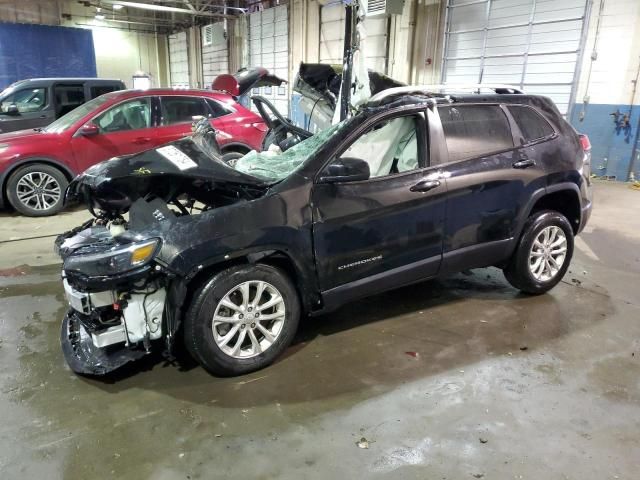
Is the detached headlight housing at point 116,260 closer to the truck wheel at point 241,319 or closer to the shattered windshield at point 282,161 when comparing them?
the truck wheel at point 241,319

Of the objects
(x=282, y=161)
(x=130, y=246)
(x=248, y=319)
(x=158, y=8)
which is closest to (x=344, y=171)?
(x=282, y=161)

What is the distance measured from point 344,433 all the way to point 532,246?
232cm

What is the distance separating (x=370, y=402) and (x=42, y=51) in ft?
64.2

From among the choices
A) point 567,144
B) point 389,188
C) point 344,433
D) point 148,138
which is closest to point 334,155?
point 389,188

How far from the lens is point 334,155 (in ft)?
10.2

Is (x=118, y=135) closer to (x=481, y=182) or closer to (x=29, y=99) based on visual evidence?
(x=29, y=99)

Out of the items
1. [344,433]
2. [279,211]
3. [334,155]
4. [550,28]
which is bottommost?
[344,433]

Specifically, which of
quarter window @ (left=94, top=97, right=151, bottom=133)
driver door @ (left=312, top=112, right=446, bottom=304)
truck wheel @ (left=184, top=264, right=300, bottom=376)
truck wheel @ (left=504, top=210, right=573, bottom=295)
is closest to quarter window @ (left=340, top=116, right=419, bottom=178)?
driver door @ (left=312, top=112, right=446, bottom=304)

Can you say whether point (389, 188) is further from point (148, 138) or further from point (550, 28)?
point (550, 28)

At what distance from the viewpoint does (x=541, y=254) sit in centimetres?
402

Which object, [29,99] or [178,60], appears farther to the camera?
[178,60]

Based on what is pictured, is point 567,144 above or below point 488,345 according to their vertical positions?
above

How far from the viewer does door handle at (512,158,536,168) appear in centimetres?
368

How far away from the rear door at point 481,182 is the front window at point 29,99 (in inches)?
324
